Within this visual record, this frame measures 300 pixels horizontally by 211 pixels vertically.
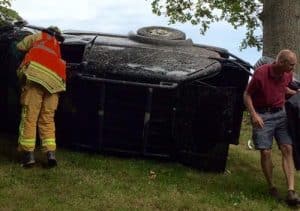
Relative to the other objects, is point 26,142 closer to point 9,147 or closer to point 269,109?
point 9,147

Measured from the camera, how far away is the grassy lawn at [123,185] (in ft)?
22.2

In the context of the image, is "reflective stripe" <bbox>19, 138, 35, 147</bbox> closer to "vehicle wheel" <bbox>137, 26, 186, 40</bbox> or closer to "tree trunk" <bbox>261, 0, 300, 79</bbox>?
"vehicle wheel" <bbox>137, 26, 186, 40</bbox>

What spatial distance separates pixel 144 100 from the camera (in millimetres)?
8289

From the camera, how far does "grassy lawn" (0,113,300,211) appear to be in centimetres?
677

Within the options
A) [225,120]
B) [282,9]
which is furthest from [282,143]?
[282,9]

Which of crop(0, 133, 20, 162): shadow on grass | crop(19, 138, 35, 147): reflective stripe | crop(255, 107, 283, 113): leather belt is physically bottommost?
crop(0, 133, 20, 162): shadow on grass

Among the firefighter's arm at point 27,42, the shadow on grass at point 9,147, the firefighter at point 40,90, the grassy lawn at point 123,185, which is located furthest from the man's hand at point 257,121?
the shadow on grass at point 9,147

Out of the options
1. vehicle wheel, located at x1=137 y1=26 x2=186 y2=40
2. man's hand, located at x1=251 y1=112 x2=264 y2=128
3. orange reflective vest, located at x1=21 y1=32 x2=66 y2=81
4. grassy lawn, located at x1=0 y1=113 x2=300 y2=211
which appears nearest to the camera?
grassy lawn, located at x1=0 y1=113 x2=300 y2=211

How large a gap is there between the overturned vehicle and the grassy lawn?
26cm

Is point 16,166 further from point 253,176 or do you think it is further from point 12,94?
point 253,176

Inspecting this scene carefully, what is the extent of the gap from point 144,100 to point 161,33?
177 centimetres

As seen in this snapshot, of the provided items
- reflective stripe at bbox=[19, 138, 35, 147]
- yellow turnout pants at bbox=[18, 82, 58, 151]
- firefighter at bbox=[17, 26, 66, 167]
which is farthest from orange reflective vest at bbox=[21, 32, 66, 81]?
reflective stripe at bbox=[19, 138, 35, 147]

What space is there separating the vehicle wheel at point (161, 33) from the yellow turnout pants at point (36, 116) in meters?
2.20

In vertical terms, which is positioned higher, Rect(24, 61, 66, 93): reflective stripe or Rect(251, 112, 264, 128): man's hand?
Rect(24, 61, 66, 93): reflective stripe
